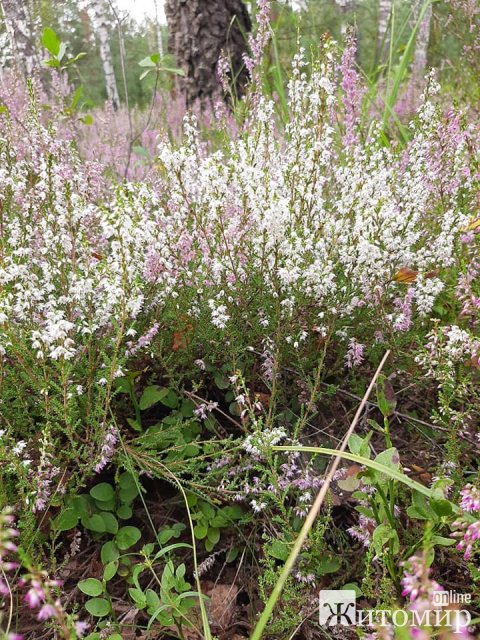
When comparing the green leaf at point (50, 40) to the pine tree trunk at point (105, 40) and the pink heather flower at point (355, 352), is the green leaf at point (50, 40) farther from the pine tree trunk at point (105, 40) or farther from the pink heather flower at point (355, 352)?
the pine tree trunk at point (105, 40)

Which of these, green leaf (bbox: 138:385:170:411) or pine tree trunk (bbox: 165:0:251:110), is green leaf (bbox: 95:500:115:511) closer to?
green leaf (bbox: 138:385:170:411)

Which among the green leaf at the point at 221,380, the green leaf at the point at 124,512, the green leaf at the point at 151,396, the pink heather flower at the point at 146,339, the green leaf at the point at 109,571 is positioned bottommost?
the green leaf at the point at 124,512

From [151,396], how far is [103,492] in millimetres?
379

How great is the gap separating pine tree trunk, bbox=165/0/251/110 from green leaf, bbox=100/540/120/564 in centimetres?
488

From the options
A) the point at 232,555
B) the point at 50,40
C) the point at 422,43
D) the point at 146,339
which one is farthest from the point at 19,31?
the point at 422,43

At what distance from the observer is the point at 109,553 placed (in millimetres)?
1757

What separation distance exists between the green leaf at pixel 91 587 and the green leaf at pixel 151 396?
61 centimetres

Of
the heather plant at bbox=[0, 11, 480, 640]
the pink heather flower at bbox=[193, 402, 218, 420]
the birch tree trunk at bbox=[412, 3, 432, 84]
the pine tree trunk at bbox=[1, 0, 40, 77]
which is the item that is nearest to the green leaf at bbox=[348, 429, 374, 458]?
the heather plant at bbox=[0, 11, 480, 640]

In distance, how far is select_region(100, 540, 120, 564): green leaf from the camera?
5.72 ft

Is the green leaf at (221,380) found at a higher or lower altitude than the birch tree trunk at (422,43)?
lower

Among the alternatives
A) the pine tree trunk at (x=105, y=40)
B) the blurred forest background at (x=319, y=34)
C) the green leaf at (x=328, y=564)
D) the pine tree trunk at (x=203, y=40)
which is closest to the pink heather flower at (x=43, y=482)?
the green leaf at (x=328, y=564)

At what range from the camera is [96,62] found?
23.3 m

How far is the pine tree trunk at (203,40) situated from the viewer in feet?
18.6

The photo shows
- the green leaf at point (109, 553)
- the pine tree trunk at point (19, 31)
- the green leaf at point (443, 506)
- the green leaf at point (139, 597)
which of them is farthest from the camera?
the pine tree trunk at point (19, 31)
